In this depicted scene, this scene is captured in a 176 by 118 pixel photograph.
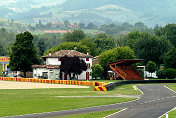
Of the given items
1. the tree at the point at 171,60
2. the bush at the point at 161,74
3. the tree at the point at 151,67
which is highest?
the tree at the point at 171,60

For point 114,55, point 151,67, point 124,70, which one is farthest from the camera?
point 114,55

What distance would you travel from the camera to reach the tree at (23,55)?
405 feet

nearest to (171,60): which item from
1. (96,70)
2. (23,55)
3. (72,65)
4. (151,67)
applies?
(151,67)

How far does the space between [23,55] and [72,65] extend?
17149mm

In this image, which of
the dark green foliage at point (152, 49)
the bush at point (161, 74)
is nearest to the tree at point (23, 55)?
the bush at point (161, 74)

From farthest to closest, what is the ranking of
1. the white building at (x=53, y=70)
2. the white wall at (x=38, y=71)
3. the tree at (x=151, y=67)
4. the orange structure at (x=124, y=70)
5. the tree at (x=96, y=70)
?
the tree at (x=151, y=67), the tree at (x=96, y=70), the white wall at (x=38, y=71), the white building at (x=53, y=70), the orange structure at (x=124, y=70)

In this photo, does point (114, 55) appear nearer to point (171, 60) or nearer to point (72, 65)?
point (171, 60)

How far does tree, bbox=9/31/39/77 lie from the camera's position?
124 meters

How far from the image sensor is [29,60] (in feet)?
411

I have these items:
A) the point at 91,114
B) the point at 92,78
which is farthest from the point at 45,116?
the point at 92,78

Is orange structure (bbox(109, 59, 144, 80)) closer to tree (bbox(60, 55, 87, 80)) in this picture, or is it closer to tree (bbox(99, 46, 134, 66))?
tree (bbox(60, 55, 87, 80))

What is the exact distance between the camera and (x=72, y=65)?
115062 millimetres

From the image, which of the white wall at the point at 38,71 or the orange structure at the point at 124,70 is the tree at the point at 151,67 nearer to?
the orange structure at the point at 124,70

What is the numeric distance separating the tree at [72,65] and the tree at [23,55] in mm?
11192
